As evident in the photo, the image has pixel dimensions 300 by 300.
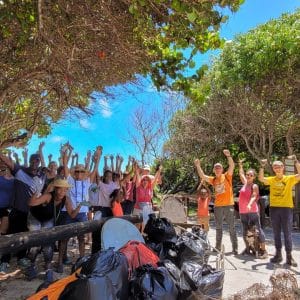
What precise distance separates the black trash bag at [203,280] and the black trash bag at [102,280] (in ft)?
2.51

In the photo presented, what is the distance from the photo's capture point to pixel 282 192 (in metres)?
7.75

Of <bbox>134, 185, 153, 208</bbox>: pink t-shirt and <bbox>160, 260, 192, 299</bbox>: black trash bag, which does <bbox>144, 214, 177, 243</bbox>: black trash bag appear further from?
<bbox>134, 185, 153, 208</bbox>: pink t-shirt

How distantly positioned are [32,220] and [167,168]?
2332cm

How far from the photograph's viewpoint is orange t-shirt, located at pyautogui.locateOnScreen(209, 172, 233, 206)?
8625mm

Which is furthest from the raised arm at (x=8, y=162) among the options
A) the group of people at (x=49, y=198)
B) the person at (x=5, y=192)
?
the person at (x=5, y=192)

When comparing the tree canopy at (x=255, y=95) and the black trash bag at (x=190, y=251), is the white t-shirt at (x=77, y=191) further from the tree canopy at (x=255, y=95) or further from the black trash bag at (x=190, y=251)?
the tree canopy at (x=255, y=95)

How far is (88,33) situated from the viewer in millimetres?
5695

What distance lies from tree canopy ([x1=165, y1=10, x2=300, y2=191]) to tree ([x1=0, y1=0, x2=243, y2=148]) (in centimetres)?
564

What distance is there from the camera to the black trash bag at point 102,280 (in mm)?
3014

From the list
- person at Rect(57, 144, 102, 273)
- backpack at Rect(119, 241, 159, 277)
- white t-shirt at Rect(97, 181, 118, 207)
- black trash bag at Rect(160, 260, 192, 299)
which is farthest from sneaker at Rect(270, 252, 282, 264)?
black trash bag at Rect(160, 260, 192, 299)

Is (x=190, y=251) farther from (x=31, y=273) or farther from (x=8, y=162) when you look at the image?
(x=8, y=162)

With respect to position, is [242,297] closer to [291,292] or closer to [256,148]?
[291,292]

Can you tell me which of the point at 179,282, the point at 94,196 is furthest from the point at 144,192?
the point at 179,282

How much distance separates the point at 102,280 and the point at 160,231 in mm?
2757
